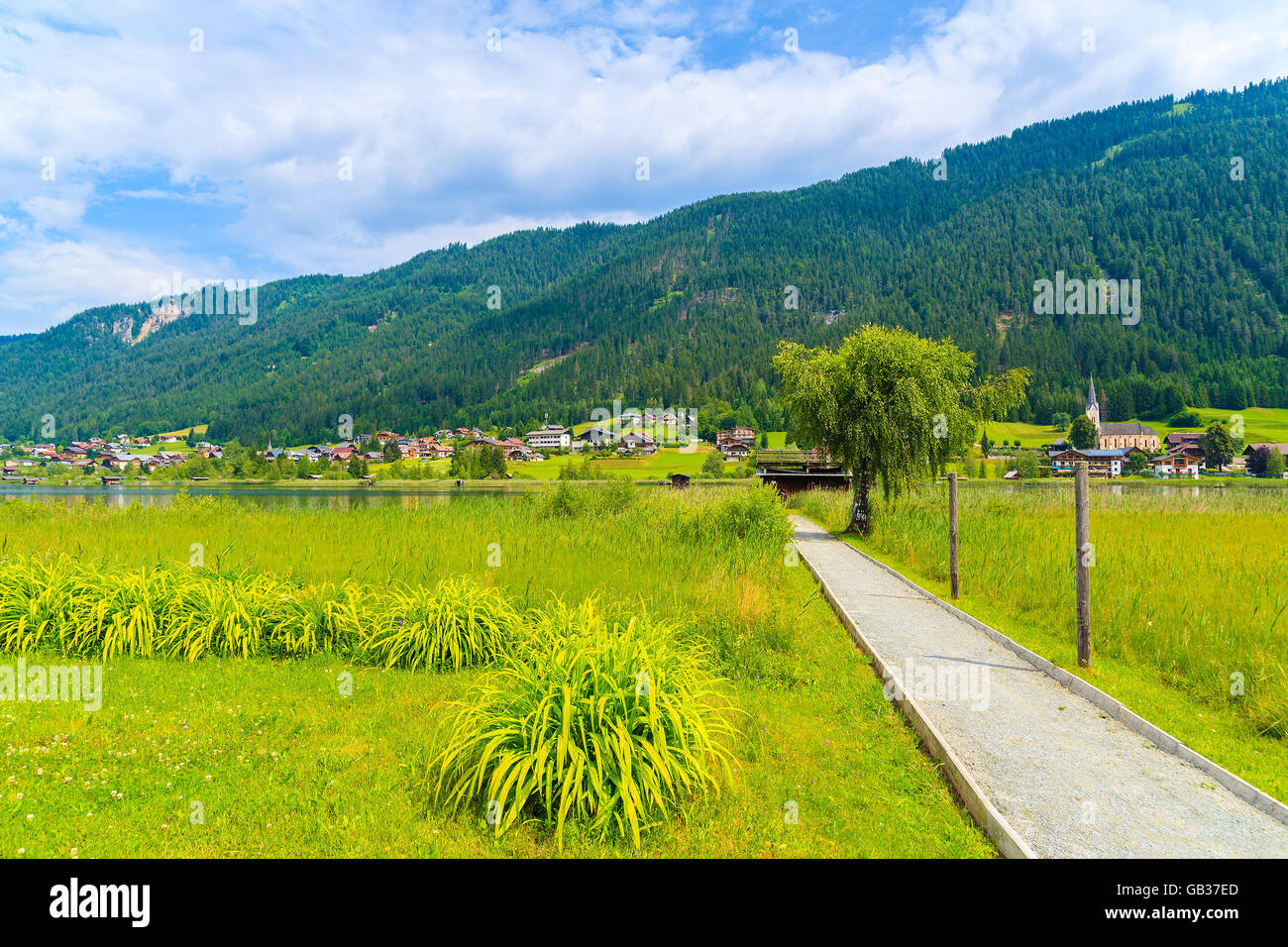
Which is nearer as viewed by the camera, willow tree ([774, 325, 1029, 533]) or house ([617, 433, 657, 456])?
willow tree ([774, 325, 1029, 533])

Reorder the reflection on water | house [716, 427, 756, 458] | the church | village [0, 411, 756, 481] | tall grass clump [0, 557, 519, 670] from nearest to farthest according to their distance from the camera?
tall grass clump [0, 557, 519, 670] → the reflection on water → village [0, 411, 756, 481] → the church → house [716, 427, 756, 458]

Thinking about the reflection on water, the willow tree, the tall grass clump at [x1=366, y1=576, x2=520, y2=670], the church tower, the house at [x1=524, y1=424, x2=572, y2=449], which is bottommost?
the tall grass clump at [x1=366, y1=576, x2=520, y2=670]

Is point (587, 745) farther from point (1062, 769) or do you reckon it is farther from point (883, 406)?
point (883, 406)

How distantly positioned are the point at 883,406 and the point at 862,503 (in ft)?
12.2

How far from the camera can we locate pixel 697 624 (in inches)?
318

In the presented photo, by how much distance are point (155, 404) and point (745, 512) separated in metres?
237

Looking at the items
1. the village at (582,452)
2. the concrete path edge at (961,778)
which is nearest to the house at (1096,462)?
the village at (582,452)

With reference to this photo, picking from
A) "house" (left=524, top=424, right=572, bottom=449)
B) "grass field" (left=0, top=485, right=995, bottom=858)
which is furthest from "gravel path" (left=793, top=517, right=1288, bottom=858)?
"house" (left=524, top=424, right=572, bottom=449)

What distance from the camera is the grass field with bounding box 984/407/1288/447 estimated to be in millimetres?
103375

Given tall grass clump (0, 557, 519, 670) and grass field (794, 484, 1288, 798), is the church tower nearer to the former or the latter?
grass field (794, 484, 1288, 798)

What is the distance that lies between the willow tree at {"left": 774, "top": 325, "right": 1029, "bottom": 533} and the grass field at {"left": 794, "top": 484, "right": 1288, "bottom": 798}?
2177 mm

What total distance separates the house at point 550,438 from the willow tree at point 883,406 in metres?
113
